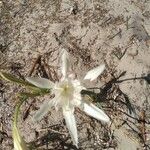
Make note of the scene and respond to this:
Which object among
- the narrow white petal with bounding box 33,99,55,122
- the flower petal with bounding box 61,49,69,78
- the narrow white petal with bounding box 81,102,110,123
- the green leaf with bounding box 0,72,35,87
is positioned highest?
the flower petal with bounding box 61,49,69,78

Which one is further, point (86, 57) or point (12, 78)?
point (86, 57)

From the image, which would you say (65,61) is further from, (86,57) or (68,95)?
(86,57)

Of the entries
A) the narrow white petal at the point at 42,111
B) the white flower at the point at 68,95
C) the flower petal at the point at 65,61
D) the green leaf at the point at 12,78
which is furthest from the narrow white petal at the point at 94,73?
the green leaf at the point at 12,78

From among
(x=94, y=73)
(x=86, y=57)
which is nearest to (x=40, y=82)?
(x=94, y=73)

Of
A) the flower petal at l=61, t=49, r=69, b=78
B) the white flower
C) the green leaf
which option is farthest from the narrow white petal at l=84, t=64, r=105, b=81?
the green leaf

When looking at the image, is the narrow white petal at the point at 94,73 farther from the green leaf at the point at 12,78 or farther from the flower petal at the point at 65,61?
the green leaf at the point at 12,78

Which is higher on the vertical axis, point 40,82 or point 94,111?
point 40,82

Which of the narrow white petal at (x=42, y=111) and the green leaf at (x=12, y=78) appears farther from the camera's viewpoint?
the green leaf at (x=12, y=78)

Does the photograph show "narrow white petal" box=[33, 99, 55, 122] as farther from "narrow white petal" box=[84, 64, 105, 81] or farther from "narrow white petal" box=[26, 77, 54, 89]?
"narrow white petal" box=[84, 64, 105, 81]

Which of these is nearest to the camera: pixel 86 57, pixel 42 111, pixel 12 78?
pixel 42 111
